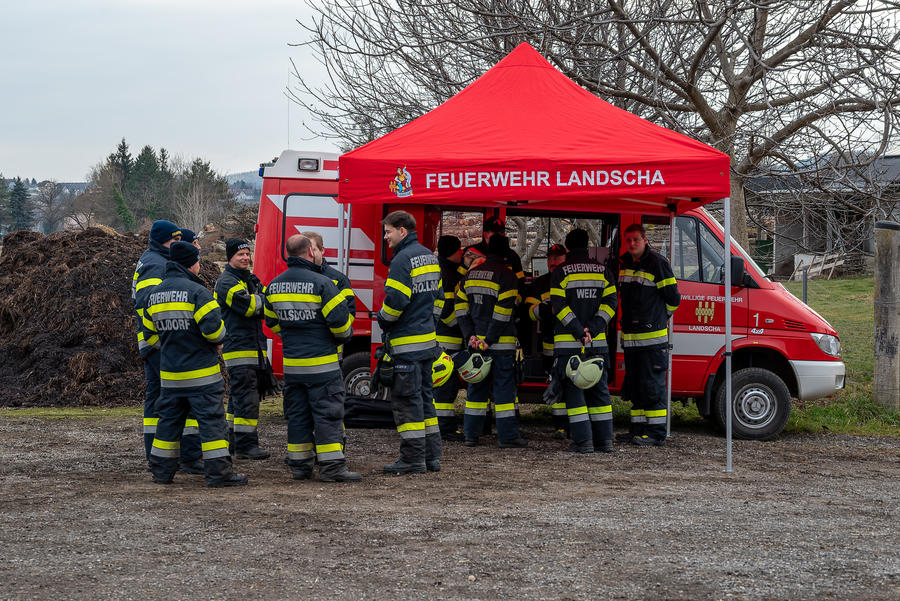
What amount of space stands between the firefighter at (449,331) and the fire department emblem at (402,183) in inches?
50.5

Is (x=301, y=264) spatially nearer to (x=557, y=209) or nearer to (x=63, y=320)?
(x=557, y=209)

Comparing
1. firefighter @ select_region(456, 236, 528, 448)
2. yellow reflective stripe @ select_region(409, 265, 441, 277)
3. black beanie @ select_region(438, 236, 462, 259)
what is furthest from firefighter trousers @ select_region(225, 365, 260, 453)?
black beanie @ select_region(438, 236, 462, 259)

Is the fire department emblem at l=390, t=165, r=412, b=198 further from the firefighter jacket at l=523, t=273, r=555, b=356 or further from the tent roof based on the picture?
the firefighter jacket at l=523, t=273, r=555, b=356

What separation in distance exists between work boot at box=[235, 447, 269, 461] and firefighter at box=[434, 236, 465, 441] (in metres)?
1.62

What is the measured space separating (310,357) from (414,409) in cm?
92

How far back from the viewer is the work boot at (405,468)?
6.82 metres

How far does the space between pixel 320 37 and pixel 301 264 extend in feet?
21.0

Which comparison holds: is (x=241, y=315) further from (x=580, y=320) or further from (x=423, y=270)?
(x=580, y=320)

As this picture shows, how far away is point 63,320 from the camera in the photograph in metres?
12.0

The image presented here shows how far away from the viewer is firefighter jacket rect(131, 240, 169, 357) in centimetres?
681

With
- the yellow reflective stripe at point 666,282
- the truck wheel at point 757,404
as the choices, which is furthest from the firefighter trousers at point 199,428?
the truck wheel at point 757,404

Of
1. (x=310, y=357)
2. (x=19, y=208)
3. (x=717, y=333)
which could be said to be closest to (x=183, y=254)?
(x=310, y=357)

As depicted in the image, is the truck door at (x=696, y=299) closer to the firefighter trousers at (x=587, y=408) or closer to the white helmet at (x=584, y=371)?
the firefighter trousers at (x=587, y=408)

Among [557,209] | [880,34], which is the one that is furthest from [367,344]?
[880,34]
